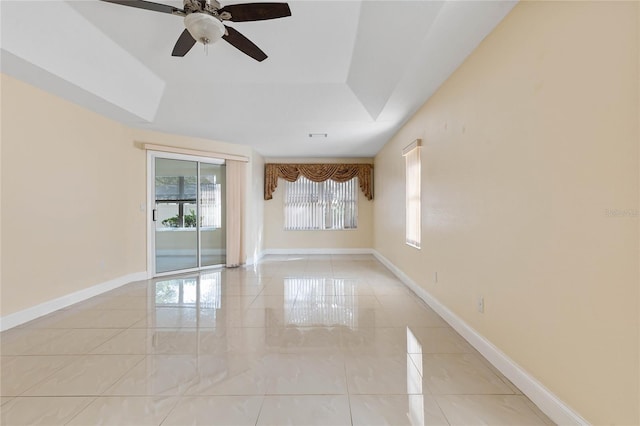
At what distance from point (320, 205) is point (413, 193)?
3.62m

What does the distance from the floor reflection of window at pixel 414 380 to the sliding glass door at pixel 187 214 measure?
4.28 meters

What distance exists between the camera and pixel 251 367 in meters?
2.12

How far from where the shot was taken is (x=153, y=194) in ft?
16.1

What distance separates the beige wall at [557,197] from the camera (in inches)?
48.8

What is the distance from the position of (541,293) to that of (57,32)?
14.1 feet

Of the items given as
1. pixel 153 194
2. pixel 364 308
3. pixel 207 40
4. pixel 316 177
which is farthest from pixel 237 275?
pixel 207 40

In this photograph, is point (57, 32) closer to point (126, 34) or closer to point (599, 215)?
point (126, 34)

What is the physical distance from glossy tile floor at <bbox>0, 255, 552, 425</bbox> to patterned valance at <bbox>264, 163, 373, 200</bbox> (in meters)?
4.15

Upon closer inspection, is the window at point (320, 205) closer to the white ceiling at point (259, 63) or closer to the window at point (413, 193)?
the white ceiling at point (259, 63)

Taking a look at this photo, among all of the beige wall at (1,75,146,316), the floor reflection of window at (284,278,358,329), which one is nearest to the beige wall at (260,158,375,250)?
the floor reflection of window at (284,278,358,329)

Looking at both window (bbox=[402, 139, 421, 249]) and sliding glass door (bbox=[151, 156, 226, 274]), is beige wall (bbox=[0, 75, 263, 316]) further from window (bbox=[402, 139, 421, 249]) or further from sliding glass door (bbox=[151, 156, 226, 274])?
window (bbox=[402, 139, 421, 249])

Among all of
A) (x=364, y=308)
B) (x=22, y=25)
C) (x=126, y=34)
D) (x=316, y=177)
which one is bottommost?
(x=364, y=308)

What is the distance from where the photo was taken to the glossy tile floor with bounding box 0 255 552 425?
164 cm

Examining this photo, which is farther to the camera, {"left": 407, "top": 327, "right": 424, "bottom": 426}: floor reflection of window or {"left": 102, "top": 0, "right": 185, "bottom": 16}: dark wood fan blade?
{"left": 102, "top": 0, "right": 185, "bottom": 16}: dark wood fan blade
